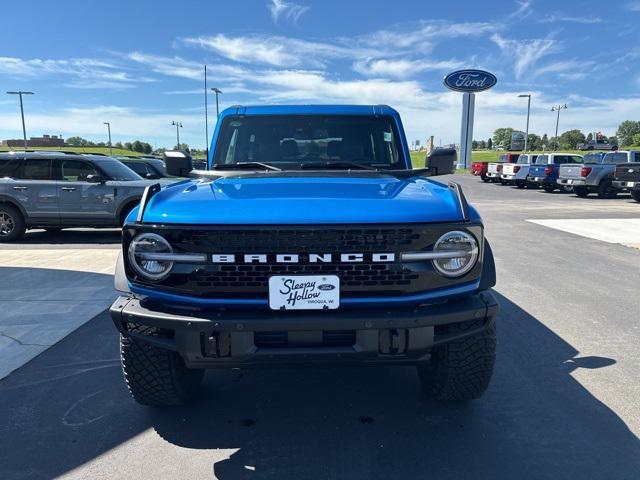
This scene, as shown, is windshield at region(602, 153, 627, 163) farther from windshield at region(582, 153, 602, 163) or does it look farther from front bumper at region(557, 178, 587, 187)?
front bumper at region(557, 178, 587, 187)

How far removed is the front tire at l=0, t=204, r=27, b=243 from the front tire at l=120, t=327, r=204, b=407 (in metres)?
8.60

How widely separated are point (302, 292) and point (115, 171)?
9042 millimetres

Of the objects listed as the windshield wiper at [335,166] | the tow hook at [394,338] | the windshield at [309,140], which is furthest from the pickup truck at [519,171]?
the tow hook at [394,338]

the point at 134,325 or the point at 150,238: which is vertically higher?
the point at 150,238

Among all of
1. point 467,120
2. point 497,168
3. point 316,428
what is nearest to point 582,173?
point 497,168

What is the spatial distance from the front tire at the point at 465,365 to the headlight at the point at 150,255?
155cm

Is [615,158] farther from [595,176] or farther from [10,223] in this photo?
[10,223]

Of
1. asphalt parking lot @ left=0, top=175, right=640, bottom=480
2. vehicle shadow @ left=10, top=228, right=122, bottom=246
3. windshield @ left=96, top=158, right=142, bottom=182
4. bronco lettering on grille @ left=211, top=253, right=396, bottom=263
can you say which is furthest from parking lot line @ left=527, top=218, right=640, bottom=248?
vehicle shadow @ left=10, top=228, right=122, bottom=246

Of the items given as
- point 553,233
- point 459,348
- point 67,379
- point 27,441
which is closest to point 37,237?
point 67,379

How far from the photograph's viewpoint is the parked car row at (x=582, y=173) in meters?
17.6

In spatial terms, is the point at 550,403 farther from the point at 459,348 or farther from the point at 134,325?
the point at 134,325

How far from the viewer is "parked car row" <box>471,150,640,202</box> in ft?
57.7

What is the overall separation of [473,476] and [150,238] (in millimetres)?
2035

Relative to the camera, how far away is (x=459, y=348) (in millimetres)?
2842
